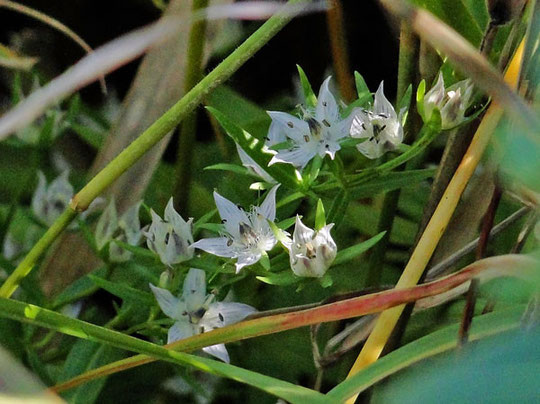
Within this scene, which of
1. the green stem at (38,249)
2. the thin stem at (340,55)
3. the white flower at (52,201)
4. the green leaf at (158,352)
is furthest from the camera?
the thin stem at (340,55)

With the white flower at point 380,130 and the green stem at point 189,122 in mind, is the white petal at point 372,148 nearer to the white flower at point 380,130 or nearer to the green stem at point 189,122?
the white flower at point 380,130

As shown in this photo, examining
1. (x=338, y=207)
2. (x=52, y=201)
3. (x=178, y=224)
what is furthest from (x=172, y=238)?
(x=52, y=201)

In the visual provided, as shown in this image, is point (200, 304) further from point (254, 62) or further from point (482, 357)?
point (254, 62)

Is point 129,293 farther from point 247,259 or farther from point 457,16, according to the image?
point 457,16

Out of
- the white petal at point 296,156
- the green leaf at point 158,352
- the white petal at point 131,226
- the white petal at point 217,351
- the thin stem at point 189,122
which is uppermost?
the thin stem at point 189,122

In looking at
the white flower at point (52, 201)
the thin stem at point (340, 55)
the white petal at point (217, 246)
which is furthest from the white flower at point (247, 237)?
the thin stem at point (340, 55)

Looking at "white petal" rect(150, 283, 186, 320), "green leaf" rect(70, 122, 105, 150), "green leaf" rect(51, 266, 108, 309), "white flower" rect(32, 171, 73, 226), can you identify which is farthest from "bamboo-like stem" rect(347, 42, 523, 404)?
"green leaf" rect(70, 122, 105, 150)
